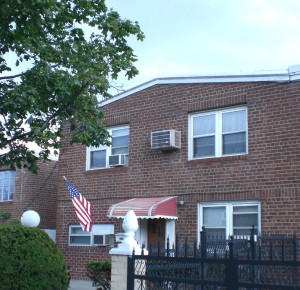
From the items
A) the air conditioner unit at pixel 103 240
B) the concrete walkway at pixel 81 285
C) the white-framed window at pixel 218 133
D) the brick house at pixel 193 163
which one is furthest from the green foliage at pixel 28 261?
the air conditioner unit at pixel 103 240

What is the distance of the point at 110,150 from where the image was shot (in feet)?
56.9

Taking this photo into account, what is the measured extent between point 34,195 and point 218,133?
1017 centimetres

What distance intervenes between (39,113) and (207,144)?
20.7 ft

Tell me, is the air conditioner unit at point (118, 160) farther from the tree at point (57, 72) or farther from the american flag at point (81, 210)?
the tree at point (57, 72)

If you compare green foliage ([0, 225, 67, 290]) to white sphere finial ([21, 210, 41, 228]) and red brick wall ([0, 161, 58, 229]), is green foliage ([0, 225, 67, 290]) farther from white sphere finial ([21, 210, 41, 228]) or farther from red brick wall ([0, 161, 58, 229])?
red brick wall ([0, 161, 58, 229])

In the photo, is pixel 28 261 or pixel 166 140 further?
pixel 166 140

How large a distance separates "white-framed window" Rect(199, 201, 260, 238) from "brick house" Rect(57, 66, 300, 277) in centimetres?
3

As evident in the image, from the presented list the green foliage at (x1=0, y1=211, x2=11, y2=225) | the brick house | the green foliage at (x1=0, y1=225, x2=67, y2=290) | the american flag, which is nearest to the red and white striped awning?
the brick house

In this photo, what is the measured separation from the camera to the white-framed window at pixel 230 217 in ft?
45.0

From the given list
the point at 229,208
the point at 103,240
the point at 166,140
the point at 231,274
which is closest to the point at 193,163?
the point at 166,140

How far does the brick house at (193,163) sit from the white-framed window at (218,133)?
0.09ft

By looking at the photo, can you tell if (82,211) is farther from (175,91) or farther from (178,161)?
(175,91)

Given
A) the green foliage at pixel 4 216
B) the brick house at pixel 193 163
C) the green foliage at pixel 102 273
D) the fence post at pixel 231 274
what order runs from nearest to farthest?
the fence post at pixel 231 274 → the green foliage at pixel 102 273 → the brick house at pixel 193 163 → the green foliage at pixel 4 216

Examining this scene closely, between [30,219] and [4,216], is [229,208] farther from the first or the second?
[4,216]
